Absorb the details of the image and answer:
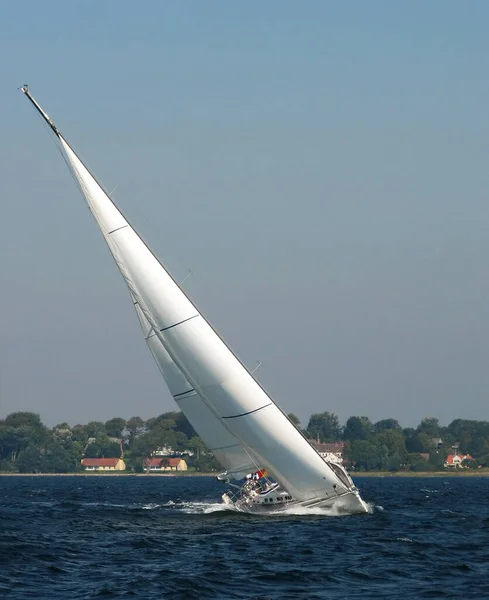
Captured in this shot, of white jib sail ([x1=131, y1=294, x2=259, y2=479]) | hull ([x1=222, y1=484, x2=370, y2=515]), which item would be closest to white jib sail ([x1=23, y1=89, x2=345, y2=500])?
hull ([x1=222, y1=484, x2=370, y2=515])

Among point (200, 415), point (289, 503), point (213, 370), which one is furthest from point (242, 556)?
point (200, 415)

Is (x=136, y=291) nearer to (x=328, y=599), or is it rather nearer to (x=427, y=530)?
(x=427, y=530)

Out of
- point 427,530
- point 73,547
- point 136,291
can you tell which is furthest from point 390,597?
point 136,291

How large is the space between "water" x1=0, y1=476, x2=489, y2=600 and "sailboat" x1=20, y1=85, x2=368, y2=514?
5.99 ft

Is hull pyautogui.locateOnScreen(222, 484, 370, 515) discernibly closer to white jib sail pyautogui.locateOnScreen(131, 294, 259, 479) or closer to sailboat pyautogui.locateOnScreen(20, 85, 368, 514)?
sailboat pyautogui.locateOnScreen(20, 85, 368, 514)

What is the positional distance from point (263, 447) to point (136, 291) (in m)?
7.65

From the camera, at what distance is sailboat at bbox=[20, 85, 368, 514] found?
4284 centimetres

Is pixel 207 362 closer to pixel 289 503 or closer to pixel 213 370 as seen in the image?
pixel 213 370

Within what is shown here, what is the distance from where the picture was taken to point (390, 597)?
2633 centimetres

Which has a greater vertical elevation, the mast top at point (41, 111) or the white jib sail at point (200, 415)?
the mast top at point (41, 111)

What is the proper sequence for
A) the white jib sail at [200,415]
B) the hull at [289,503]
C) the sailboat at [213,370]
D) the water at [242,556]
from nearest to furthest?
the water at [242,556] < the sailboat at [213,370] < the hull at [289,503] < the white jib sail at [200,415]

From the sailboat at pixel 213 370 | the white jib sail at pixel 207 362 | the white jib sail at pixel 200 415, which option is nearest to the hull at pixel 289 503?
the sailboat at pixel 213 370

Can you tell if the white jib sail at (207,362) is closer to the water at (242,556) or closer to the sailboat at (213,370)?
the sailboat at (213,370)

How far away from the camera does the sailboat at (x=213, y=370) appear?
42844 millimetres
